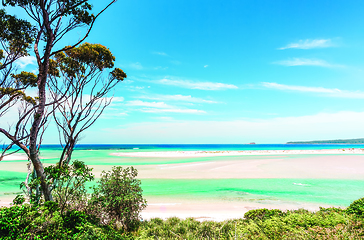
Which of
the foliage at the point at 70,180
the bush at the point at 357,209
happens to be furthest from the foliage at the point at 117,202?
the bush at the point at 357,209

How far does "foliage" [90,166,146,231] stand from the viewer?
6.57 m

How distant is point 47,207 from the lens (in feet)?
16.5

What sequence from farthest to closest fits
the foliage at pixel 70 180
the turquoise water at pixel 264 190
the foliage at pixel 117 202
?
the turquoise water at pixel 264 190
the foliage at pixel 117 202
the foliage at pixel 70 180

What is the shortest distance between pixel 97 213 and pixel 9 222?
8.23 ft

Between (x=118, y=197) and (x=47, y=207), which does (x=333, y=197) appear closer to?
(x=118, y=197)

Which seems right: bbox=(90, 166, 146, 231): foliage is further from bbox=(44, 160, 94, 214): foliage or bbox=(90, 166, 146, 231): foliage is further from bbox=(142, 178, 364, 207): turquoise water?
bbox=(142, 178, 364, 207): turquoise water

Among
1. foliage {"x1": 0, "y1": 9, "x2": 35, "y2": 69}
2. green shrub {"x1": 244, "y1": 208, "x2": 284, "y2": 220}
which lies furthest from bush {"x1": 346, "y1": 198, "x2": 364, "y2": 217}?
foliage {"x1": 0, "y1": 9, "x2": 35, "y2": 69}

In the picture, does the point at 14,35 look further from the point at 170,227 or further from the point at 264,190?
the point at 264,190

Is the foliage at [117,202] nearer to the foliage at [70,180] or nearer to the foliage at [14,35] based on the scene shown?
the foliage at [70,180]

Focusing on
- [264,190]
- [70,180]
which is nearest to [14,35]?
[70,180]

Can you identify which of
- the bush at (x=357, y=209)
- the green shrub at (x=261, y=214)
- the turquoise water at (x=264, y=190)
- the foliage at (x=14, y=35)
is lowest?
the turquoise water at (x=264, y=190)

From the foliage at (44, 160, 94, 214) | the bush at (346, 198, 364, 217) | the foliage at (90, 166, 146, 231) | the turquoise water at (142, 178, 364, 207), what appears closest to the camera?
the foliage at (44, 160, 94, 214)

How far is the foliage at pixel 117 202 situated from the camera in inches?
259

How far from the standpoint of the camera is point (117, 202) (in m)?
6.71
